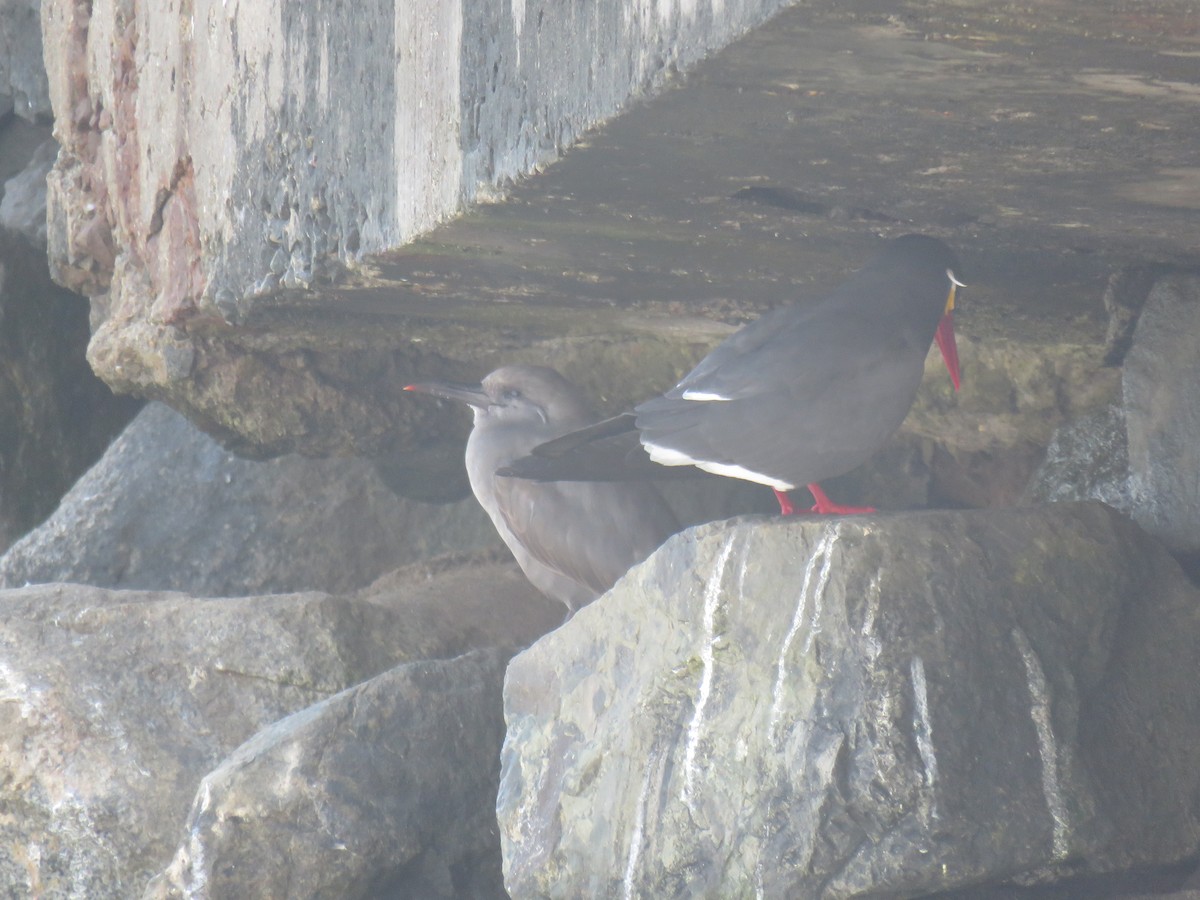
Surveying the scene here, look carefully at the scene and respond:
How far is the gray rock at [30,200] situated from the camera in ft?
20.6

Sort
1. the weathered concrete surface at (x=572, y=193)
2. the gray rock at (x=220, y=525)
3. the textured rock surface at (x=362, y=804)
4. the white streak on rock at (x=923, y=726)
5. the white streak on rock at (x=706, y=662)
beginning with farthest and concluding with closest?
the gray rock at (x=220, y=525) < the textured rock surface at (x=362, y=804) < the white streak on rock at (x=706, y=662) < the white streak on rock at (x=923, y=726) < the weathered concrete surface at (x=572, y=193)

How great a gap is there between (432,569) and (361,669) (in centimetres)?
149

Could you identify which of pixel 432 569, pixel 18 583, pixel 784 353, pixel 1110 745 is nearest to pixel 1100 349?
pixel 784 353

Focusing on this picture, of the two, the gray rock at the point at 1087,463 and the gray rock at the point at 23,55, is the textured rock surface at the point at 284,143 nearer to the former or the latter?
the gray rock at the point at 23,55

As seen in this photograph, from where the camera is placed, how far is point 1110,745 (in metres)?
2.79

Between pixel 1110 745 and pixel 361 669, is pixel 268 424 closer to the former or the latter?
pixel 361 669

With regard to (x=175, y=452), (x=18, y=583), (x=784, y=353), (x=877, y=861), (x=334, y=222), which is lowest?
(x=18, y=583)

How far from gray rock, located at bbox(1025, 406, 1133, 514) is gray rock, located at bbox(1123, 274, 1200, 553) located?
128 mm

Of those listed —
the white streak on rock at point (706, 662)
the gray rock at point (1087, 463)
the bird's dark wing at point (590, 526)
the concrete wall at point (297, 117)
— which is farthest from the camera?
the bird's dark wing at point (590, 526)

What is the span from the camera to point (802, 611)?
8.61 ft

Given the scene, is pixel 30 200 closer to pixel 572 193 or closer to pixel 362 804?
pixel 362 804

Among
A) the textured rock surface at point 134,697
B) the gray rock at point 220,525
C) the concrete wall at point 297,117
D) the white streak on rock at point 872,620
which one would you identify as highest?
the concrete wall at point 297,117

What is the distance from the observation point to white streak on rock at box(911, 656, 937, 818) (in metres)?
2.49

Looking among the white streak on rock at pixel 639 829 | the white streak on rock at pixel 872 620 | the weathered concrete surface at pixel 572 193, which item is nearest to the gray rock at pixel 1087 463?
the weathered concrete surface at pixel 572 193
